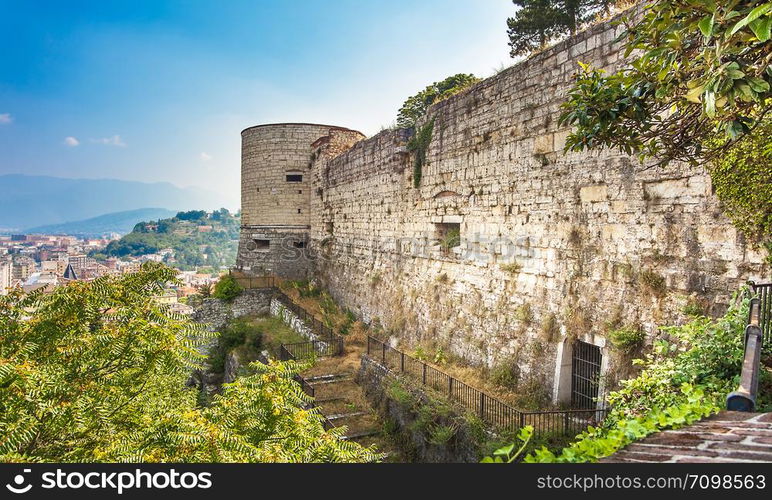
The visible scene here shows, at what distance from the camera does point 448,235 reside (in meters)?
11.1

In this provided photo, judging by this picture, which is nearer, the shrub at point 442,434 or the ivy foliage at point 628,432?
the ivy foliage at point 628,432

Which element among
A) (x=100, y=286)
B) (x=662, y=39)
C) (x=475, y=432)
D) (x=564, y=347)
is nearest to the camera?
(x=662, y=39)

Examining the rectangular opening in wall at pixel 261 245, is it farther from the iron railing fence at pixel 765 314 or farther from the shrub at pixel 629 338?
the iron railing fence at pixel 765 314

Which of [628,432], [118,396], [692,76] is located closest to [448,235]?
[692,76]

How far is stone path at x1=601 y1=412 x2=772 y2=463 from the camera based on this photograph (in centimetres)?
235

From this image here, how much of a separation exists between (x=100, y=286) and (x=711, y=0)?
722 cm

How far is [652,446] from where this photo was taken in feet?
9.05

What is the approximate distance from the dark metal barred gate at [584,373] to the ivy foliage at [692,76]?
3468mm

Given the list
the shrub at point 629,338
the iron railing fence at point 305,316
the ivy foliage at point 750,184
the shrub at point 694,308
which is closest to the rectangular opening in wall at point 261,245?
the iron railing fence at point 305,316

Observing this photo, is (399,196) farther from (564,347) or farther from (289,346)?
(564,347)

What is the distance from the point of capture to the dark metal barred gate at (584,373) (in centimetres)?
725

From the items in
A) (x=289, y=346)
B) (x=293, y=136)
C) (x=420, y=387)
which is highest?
(x=293, y=136)

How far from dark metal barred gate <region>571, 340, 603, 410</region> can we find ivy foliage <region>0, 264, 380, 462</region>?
4.00 metres
